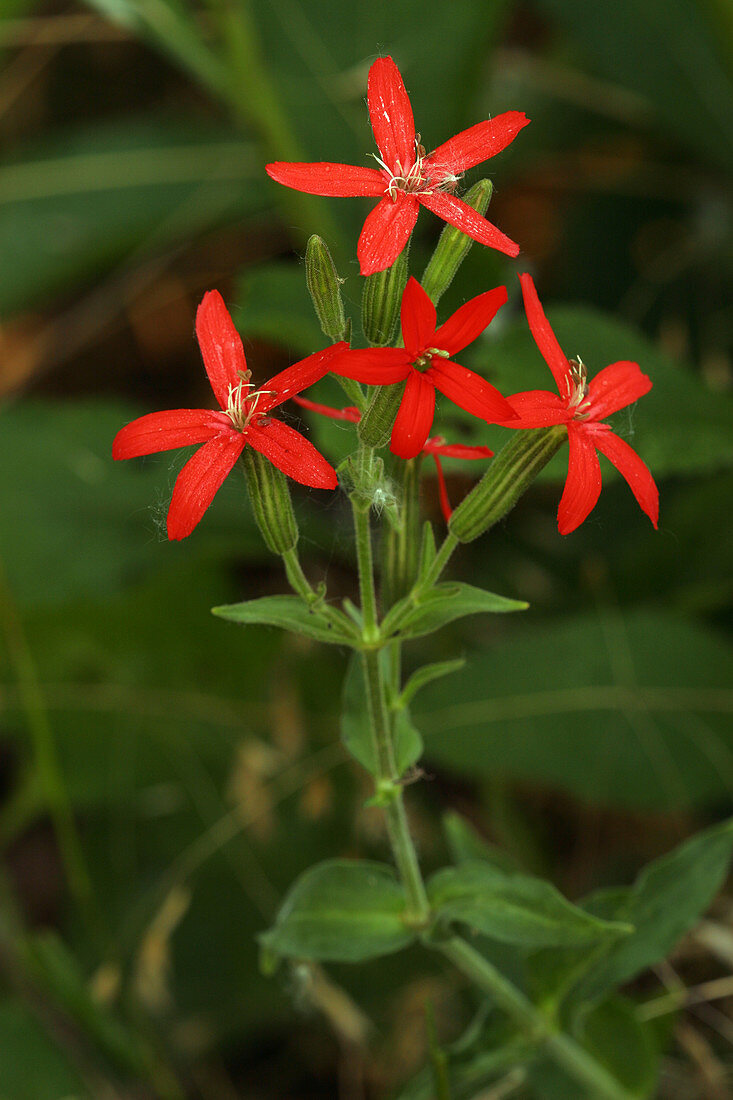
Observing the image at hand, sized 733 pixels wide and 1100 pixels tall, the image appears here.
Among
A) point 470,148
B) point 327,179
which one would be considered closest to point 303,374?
point 327,179

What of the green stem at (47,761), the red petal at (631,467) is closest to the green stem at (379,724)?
the red petal at (631,467)

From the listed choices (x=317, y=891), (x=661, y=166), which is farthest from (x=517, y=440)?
(x=661, y=166)

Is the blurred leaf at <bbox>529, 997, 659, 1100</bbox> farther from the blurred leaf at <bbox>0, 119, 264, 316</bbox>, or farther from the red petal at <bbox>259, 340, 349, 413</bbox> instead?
the blurred leaf at <bbox>0, 119, 264, 316</bbox>

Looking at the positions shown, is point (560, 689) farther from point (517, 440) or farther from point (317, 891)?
point (517, 440)

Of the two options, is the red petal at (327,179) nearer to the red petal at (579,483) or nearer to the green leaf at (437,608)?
Result: the red petal at (579,483)

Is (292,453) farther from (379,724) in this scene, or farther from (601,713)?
(601,713)

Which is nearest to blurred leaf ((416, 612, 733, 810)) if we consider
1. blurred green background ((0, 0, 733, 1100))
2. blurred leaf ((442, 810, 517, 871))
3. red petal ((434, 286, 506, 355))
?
blurred green background ((0, 0, 733, 1100))

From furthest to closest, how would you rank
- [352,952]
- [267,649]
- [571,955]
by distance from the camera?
[267,649]
[571,955]
[352,952]
